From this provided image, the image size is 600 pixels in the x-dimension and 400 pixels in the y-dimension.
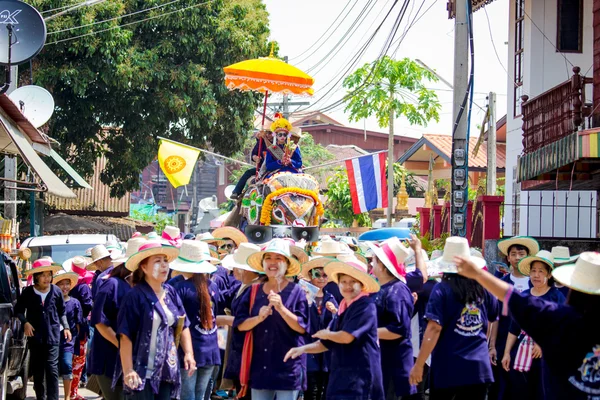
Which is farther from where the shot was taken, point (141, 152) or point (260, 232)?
point (141, 152)

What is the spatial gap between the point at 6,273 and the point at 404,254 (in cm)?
451

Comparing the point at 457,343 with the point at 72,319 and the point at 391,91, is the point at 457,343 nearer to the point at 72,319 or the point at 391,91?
the point at 72,319

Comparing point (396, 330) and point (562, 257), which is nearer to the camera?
point (396, 330)

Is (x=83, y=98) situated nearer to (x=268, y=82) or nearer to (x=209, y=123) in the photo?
(x=209, y=123)

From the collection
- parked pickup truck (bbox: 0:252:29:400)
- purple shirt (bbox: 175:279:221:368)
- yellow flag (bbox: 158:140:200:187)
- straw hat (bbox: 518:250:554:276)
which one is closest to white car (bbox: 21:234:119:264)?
yellow flag (bbox: 158:140:200:187)

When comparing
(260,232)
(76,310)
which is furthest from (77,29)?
(76,310)

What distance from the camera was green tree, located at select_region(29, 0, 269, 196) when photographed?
85.3 ft

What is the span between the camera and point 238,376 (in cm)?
759

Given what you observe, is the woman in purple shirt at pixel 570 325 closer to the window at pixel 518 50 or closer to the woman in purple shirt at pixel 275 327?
the woman in purple shirt at pixel 275 327

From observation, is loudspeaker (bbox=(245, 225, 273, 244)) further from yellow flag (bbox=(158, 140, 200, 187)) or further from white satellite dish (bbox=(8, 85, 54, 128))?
yellow flag (bbox=(158, 140, 200, 187))

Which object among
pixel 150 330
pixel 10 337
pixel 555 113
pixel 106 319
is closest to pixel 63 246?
pixel 10 337

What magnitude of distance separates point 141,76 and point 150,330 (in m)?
20.4

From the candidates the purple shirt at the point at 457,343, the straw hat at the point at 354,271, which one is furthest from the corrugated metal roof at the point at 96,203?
the purple shirt at the point at 457,343

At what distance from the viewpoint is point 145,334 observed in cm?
690
